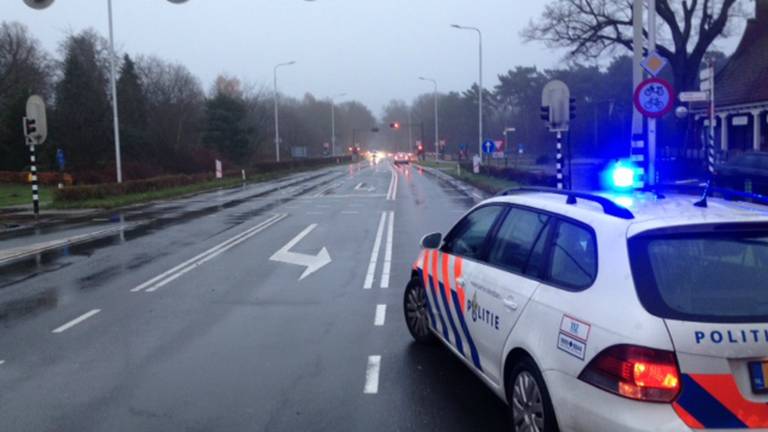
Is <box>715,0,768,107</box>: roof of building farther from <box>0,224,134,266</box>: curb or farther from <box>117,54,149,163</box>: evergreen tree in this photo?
<box>117,54,149,163</box>: evergreen tree

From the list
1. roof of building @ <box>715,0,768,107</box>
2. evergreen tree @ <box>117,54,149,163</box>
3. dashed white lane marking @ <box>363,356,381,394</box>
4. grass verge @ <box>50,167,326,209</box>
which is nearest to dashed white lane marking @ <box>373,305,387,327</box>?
dashed white lane marking @ <box>363,356,381,394</box>

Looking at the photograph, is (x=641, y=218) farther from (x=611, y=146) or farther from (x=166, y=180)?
(x=611, y=146)

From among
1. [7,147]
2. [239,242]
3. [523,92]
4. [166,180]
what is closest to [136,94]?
[7,147]

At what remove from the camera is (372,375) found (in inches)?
239

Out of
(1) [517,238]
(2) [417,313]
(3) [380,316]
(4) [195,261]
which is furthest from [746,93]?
(1) [517,238]

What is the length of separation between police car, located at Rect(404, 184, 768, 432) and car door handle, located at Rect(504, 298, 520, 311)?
1 cm

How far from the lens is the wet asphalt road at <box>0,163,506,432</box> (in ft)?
17.1

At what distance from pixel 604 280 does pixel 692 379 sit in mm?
632

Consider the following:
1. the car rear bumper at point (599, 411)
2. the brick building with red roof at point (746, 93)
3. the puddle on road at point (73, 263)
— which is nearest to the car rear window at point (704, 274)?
the car rear bumper at point (599, 411)

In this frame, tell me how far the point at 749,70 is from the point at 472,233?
119ft

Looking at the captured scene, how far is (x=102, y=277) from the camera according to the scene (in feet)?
37.2

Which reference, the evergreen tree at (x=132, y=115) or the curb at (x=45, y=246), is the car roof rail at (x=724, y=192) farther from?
the evergreen tree at (x=132, y=115)

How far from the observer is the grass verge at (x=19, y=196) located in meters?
30.9

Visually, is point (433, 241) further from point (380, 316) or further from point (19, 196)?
point (19, 196)
